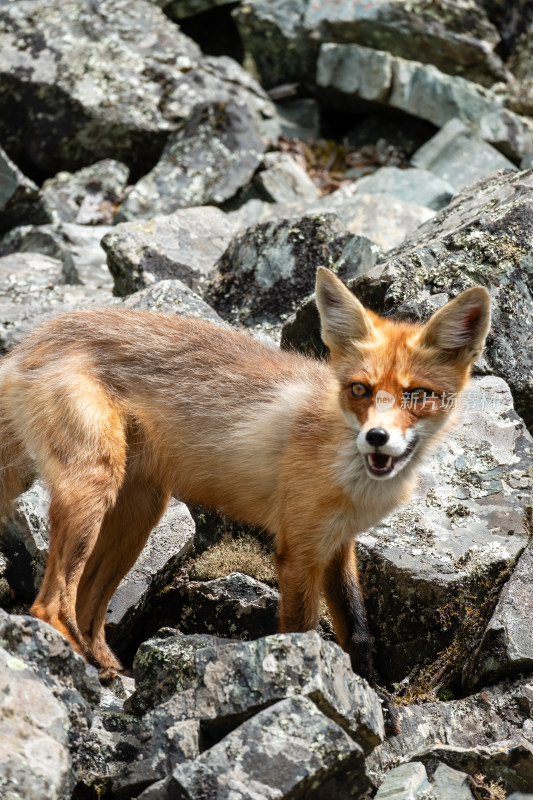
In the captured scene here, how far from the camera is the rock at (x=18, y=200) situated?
12273 millimetres

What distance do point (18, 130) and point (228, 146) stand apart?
11.1 ft

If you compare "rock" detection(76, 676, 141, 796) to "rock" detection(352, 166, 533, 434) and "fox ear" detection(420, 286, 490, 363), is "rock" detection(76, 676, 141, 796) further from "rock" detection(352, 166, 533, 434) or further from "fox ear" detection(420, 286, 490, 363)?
"rock" detection(352, 166, 533, 434)

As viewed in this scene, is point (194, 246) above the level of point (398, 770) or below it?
below

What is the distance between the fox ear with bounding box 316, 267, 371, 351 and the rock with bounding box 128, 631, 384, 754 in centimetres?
215

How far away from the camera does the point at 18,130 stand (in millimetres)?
14109

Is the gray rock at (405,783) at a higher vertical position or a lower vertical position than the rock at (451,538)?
higher

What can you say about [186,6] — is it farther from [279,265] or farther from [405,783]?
[405,783]

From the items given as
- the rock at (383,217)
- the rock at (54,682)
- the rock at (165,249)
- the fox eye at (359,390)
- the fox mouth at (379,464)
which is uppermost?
the fox eye at (359,390)

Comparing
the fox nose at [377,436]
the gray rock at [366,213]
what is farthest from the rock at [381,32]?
the fox nose at [377,436]

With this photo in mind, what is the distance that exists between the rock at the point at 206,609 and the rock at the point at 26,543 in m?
0.79

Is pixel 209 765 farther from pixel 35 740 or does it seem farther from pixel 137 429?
pixel 137 429

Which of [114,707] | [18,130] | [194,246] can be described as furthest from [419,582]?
[18,130]

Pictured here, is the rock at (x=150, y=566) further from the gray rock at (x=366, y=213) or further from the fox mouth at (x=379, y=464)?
the gray rock at (x=366, y=213)

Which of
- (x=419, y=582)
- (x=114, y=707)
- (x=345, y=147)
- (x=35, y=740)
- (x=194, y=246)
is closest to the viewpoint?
(x=35, y=740)
